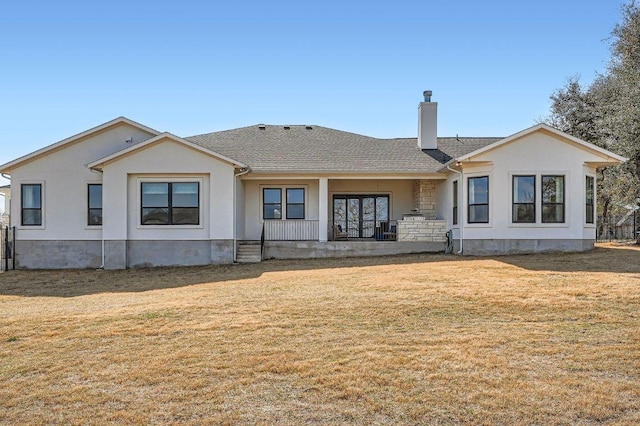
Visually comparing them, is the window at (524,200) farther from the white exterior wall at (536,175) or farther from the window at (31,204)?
the window at (31,204)

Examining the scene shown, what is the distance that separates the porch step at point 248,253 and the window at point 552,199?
387 inches

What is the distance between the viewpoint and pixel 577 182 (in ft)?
59.0

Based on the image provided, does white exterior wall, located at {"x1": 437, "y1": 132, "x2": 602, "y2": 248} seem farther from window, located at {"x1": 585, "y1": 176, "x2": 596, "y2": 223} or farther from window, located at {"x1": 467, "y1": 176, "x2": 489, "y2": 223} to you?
window, located at {"x1": 585, "y1": 176, "x2": 596, "y2": 223}

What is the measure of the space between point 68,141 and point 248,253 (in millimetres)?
7701

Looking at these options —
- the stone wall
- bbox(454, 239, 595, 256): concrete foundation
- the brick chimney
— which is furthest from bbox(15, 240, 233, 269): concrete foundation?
the brick chimney

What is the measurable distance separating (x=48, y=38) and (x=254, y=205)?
362 inches

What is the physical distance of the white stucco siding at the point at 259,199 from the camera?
21688 mm

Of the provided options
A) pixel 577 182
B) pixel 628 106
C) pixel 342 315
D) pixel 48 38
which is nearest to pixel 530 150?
pixel 577 182

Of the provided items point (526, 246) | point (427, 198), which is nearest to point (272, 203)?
point (427, 198)

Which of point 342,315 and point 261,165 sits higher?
point 261,165

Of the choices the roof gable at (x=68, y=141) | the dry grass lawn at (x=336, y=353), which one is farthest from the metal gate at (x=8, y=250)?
the dry grass lawn at (x=336, y=353)

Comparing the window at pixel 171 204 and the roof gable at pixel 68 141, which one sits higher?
the roof gable at pixel 68 141

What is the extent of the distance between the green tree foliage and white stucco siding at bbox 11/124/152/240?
19.2 metres

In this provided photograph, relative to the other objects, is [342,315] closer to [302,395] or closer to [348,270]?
[302,395]
